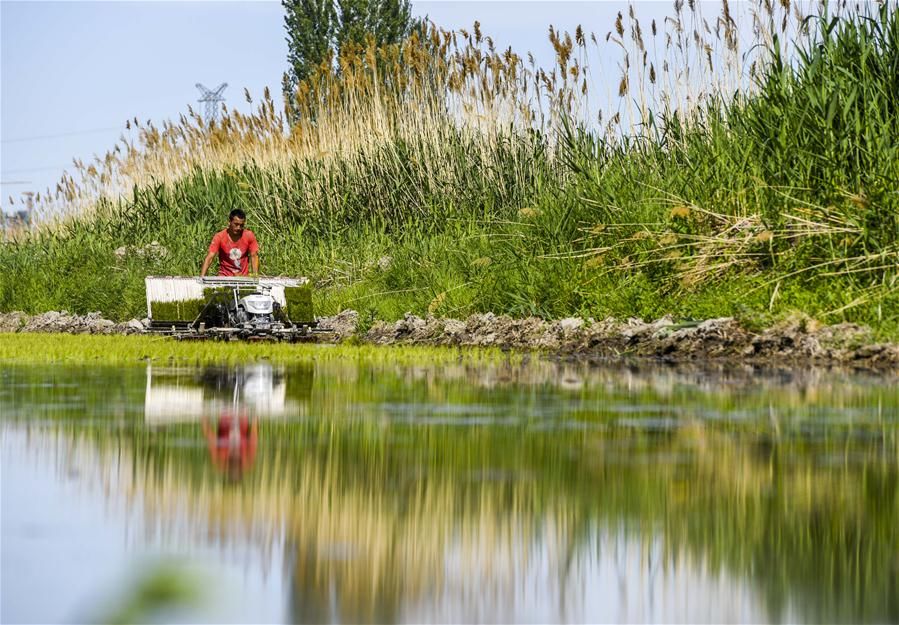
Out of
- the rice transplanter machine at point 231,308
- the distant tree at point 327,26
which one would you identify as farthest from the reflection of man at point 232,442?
the distant tree at point 327,26

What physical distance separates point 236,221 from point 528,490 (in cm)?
1591

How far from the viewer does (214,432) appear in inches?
352

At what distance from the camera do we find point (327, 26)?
2798 inches

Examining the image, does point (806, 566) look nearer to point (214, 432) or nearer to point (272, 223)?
point (214, 432)

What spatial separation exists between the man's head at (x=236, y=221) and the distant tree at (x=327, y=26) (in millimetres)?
48338

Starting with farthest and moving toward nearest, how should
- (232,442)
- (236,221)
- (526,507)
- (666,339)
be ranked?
(236,221) → (666,339) → (232,442) → (526,507)

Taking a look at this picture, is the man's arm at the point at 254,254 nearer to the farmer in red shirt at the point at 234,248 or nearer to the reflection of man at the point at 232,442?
the farmer in red shirt at the point at 234,248

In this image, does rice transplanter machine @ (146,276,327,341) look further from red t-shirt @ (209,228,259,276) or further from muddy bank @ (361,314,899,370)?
muddy bank @ (361,314,899,370)

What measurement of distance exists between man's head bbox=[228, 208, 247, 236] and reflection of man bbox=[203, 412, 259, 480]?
12.1m

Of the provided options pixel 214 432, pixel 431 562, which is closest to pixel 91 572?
pixel 431 562

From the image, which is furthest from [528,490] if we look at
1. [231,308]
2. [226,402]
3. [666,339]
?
[231,308]

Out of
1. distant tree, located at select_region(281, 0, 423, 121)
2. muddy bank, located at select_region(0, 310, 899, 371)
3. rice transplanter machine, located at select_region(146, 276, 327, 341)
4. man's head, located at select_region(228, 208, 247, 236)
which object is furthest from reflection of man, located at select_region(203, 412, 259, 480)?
distant tree, located at select_region(281, 0, 423, 121)

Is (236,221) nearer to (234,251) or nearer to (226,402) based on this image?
(234,251)

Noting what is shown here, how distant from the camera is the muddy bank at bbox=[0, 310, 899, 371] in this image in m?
14.3
